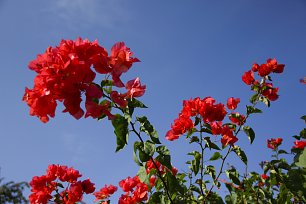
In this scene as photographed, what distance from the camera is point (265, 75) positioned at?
144 inches

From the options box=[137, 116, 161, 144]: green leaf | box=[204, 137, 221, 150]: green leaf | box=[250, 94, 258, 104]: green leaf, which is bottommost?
box=[137, 116, 161, 144]: green leaf

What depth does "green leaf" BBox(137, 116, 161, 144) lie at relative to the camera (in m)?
1.89

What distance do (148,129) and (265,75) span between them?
2.25 meters

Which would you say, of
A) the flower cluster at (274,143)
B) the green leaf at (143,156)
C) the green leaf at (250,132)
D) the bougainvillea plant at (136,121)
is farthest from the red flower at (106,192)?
the flower cluster at (274,143)

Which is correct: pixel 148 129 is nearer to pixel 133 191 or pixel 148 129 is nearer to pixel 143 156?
pixel 143 156

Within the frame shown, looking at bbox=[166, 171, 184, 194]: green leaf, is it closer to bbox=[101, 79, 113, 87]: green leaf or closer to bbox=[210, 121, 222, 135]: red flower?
bbox=[101, 79, 113, 87]: green leaf

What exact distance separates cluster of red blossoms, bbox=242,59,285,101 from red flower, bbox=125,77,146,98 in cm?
218

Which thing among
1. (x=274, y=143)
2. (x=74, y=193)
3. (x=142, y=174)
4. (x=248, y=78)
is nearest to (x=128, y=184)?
(x=74, y=193)

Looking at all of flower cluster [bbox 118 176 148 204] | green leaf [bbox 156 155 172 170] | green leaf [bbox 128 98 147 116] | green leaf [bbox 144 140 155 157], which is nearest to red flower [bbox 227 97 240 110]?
flower cluster [bbox 118 176 148 204]

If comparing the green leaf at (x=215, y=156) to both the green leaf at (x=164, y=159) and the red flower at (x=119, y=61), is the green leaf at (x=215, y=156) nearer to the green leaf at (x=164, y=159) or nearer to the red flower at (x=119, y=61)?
the green leaf at (x=164, y=159)

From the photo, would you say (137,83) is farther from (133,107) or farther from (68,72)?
(68,72)

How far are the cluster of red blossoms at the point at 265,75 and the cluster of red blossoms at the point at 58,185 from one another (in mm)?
2212

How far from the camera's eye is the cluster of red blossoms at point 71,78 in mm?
1525

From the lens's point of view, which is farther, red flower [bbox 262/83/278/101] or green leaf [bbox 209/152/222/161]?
red flower [bbox 262/83/278/101]
